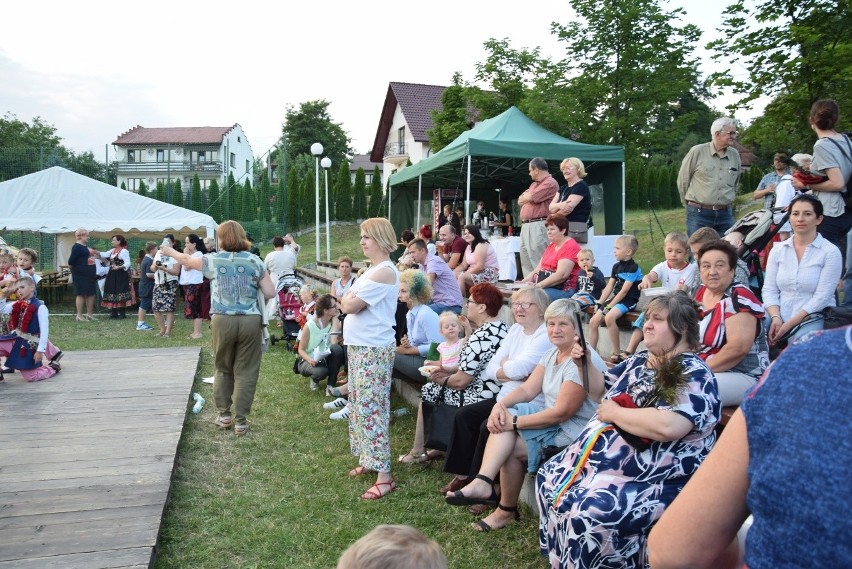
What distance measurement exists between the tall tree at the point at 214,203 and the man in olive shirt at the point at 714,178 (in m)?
21.1

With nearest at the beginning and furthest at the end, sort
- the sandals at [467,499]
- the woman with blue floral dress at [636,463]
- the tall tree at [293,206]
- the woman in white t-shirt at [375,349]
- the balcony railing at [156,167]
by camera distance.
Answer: the woman with blue floral dress at [636,463] < the sandals at [467,499] < the woman in white t-shirt at [375,349] < the tall tree at [293,206] < the balcony railing at [156,167]

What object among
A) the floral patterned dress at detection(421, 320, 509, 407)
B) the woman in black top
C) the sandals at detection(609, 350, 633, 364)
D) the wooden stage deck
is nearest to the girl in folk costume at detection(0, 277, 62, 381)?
the wooden stage deck

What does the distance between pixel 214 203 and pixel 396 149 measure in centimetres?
1247

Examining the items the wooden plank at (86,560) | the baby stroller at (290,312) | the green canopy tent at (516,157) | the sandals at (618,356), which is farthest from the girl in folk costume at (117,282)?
the wooden plank at (86,560)

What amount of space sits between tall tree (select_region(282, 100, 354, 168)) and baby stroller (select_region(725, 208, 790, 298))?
163 ft

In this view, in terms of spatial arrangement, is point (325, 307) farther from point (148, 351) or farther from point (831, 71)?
point (831, 71)

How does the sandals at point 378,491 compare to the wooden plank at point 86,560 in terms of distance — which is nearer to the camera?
the wooden plank at point 86,560

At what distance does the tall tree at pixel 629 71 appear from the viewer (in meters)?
17.8

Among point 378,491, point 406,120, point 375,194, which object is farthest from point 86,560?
point 406,120

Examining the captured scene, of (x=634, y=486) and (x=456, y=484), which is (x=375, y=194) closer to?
(x=456, y=484)

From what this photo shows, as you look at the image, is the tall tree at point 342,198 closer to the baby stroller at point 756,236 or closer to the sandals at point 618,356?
the sandals at point 618,356

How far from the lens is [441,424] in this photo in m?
4.55

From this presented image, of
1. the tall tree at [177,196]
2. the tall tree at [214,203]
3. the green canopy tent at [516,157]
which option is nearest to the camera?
the green canopy tent at [516,157]

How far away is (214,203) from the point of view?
981 inches
